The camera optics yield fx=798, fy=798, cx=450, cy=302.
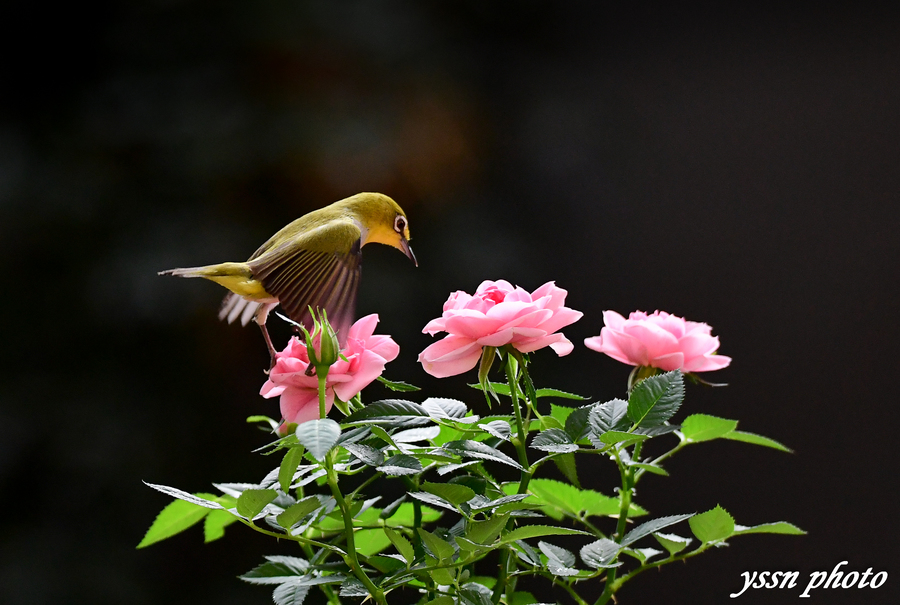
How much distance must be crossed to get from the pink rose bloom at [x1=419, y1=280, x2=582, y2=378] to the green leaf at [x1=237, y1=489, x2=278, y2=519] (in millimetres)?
92

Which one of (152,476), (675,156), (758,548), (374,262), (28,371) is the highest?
(675,156)

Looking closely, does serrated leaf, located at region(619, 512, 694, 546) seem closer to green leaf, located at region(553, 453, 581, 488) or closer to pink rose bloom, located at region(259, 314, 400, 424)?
green leaf, located at region(553, 453, 581, 488)

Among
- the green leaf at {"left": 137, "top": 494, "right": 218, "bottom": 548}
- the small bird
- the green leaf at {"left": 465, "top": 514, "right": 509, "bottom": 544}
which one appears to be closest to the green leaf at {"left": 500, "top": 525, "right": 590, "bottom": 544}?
the green leaf at {"left": 465, "top": 514, "right": 509, "bottom": 544}

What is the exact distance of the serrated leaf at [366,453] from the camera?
0.33 m

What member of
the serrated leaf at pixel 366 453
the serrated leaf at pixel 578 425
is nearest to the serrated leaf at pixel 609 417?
the serrated leaf at pixel 578 425

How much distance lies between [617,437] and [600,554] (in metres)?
0.06

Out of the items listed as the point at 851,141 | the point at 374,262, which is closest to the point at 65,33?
the point at 374,262

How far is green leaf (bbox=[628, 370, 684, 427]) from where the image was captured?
38 centimetres

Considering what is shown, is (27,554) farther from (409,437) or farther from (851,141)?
(851,141)

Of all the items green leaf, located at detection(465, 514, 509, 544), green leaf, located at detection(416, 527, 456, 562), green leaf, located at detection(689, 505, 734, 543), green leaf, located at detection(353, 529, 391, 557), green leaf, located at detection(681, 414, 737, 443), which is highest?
green leaf, located at detection(465, 514, 509, 544)

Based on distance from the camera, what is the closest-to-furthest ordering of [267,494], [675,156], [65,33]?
[267,494], [65,33], [675,156]

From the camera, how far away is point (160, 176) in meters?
1.26

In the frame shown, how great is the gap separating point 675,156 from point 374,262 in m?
0.69

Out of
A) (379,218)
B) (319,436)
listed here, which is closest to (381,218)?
(379,218)
